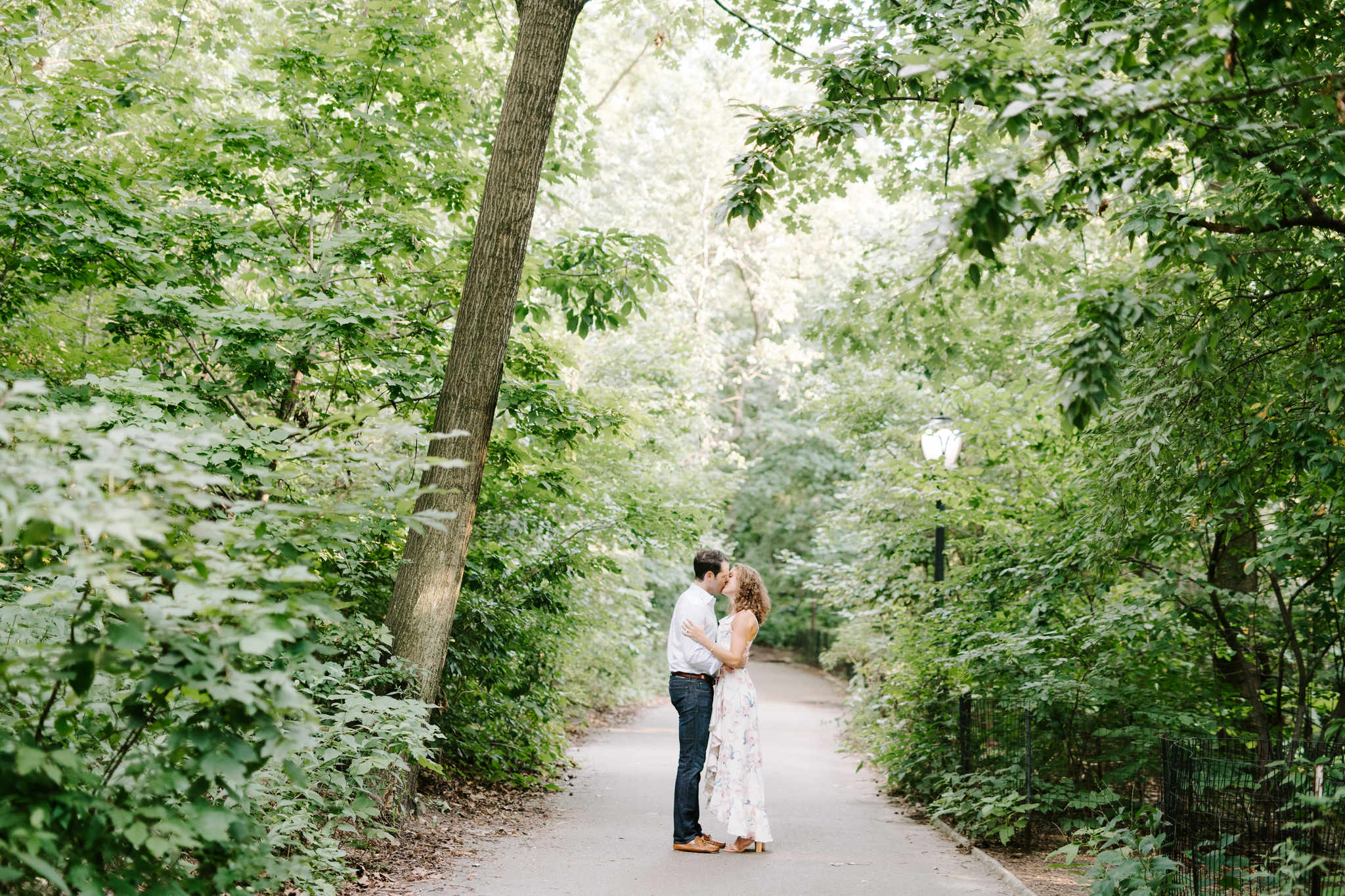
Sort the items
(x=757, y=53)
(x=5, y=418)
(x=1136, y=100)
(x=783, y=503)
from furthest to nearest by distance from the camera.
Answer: (x=783, y=503)
(x=757, y=53)
(x=1136, y=100)
(x=5, y=418)

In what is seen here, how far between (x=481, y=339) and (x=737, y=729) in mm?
3499

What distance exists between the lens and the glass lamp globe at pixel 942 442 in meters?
10.8

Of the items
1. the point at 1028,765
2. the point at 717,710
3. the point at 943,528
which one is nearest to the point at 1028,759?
the point at 1028,765

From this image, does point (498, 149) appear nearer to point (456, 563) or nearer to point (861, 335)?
point (456, 563)

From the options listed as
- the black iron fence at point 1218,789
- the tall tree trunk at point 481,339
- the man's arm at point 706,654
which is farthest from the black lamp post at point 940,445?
the tall tree trunk at point 481,339

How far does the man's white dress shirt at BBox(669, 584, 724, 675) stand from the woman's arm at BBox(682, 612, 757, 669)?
0.16 feet

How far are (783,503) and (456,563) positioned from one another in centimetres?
3376

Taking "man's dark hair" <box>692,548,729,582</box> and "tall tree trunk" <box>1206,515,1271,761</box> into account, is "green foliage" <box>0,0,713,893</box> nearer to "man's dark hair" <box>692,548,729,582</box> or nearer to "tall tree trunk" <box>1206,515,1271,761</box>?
"man's dark hair" <box>692,548,729,582</box>

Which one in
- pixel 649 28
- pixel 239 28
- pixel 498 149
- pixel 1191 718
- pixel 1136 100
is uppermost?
pixel 649 28

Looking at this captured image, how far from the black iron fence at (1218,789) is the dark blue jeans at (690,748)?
99.7 inches

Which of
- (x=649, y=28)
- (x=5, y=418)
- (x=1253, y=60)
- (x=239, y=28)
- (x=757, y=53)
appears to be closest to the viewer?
(x=5, y=418)

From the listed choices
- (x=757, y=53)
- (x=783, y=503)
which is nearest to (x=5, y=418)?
(x=757, y=53)

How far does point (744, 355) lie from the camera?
119 ft

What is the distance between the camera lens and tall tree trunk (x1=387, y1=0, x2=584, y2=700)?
21.1ft
